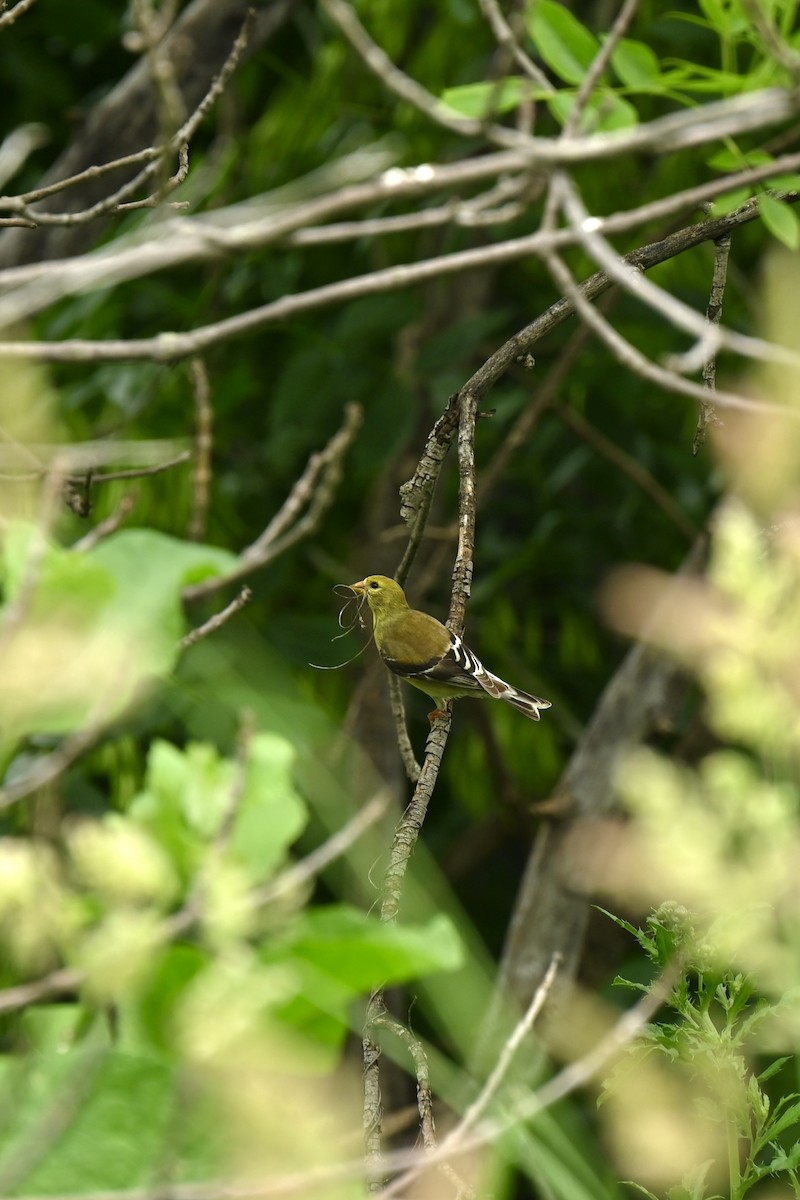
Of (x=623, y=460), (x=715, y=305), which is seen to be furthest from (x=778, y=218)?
(x=623, y=460)

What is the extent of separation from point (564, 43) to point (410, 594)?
1.37 m

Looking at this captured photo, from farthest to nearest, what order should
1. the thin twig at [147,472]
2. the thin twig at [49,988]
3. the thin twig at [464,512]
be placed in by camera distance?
the thin twig at [464,512], the thin twig at [147,472], the thin twig at [49,988]

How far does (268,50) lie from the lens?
3023 millimetres

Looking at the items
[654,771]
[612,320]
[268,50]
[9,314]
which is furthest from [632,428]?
[654,771]

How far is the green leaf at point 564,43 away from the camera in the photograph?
1.36 metres

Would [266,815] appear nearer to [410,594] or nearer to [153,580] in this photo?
[153,580]

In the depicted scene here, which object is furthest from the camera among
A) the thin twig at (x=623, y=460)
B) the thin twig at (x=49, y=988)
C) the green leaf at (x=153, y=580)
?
the thin twig at (x=623, y=460)

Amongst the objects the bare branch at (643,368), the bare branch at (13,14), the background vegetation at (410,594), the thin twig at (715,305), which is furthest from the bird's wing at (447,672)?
the bare branch at (643,368)

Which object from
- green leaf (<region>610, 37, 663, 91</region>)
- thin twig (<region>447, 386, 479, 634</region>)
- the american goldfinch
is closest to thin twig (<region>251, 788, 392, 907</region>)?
thin twig (<region>447, 386, 479, 634</region>)

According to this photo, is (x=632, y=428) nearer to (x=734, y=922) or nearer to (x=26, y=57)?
(x=26, y=57)

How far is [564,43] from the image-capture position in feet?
4.60

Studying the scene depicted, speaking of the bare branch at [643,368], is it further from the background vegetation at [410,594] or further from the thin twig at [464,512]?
the thin twig at [464,512]

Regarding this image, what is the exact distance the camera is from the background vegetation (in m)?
0.50

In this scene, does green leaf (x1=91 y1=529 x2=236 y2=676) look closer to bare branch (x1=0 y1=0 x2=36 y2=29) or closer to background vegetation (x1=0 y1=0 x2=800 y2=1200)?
background vegetation (x1=0 y1=0 x2=800 y2=1200)
